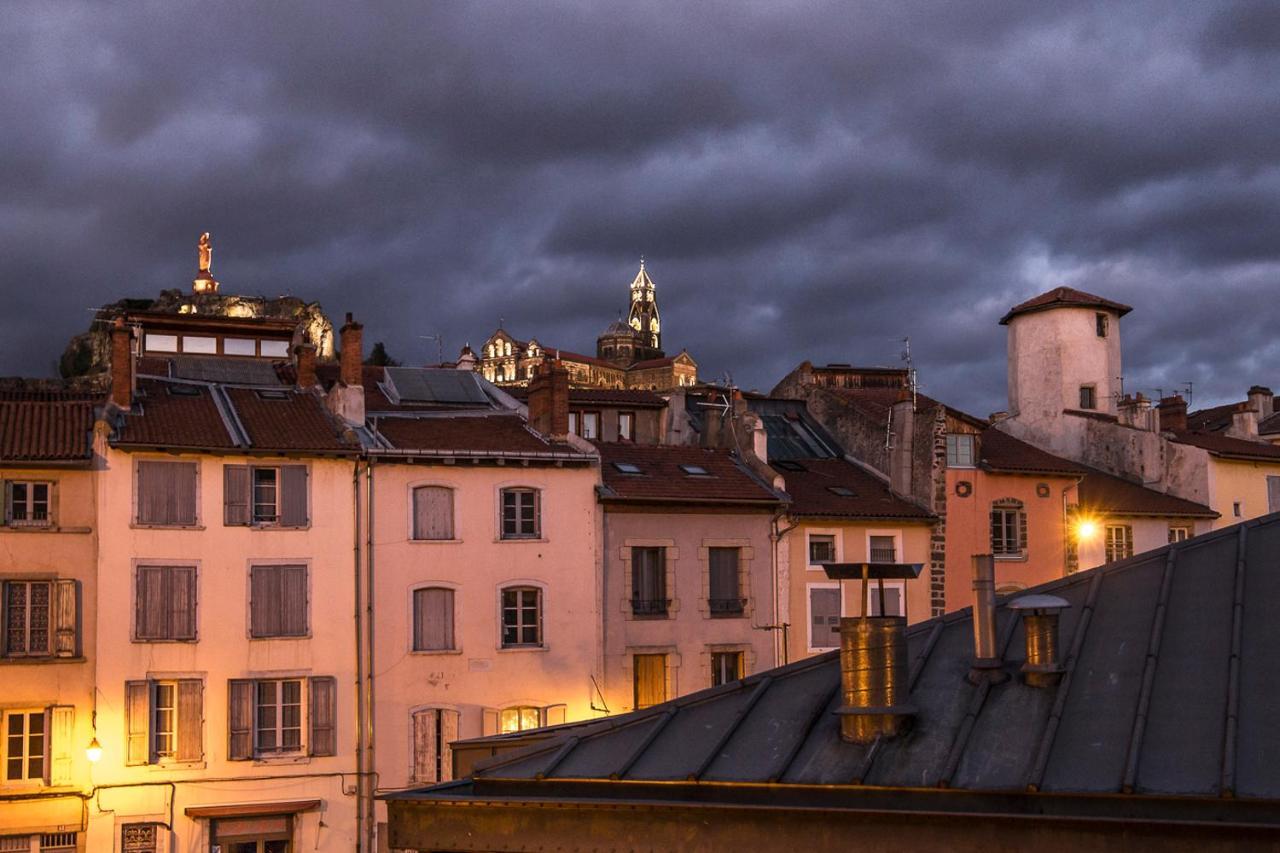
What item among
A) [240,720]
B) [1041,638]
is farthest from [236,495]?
[1041,638]

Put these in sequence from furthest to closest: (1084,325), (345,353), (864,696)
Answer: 1. (1084,325)
2. (345,353)
3. (864,696)

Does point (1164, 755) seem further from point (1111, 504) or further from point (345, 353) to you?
point (1111, 504)

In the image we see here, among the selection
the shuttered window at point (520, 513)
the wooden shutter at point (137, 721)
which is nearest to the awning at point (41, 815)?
the wooden shutter at point (137, 721)

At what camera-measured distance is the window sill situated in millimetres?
33281

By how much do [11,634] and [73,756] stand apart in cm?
318

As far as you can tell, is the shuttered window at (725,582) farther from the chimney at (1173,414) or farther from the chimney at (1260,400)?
the chimney at (1260,400)

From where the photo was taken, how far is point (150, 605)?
35000 millimetres

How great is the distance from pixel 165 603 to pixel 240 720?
11.1 feet

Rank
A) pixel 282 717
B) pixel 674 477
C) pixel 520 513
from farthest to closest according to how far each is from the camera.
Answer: pixel 674 477 < pixel 520 513 < pixel 282 717

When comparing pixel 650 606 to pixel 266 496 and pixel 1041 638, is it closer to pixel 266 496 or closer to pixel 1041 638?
pixel 266 496

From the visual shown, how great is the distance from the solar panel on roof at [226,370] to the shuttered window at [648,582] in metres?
13.2

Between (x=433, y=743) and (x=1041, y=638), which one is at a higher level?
(x=1041, y=638)

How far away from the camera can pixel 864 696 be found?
14.4 m

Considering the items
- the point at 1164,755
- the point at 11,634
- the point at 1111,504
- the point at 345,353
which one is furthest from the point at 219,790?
the point at 1111,504
